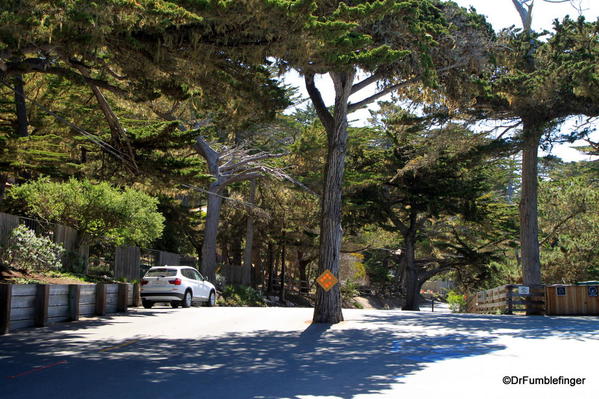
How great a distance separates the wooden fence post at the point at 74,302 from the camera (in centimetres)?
1619

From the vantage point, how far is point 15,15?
9781mm

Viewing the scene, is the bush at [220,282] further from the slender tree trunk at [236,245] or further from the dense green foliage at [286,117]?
the slender tree trunk at [236,245]

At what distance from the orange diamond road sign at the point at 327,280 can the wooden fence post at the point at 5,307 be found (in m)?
8.41

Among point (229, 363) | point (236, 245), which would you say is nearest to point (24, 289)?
point (229, 363)

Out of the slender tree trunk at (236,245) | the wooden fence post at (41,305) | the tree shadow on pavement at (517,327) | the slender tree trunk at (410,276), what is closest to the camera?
the tree shadow on pavement at (517,327)

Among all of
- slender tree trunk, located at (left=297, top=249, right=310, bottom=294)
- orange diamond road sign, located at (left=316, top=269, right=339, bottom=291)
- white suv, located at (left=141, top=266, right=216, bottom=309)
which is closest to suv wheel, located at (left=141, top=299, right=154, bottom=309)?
white suv, located at (left=141, top=266, right=216, bottom=309)

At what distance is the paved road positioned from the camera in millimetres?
7539

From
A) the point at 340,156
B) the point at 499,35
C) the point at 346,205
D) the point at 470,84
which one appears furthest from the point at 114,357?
the point at 346,205

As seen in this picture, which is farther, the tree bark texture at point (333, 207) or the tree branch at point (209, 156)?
the tree branch at point (209, 156)

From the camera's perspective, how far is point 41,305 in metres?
14.6

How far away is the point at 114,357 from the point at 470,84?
14.2 metres

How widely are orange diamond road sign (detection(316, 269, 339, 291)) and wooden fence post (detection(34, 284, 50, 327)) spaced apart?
7395 mm

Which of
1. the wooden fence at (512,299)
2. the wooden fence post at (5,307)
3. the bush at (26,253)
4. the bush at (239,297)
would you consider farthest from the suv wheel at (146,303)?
the wooden fence at (512,299)

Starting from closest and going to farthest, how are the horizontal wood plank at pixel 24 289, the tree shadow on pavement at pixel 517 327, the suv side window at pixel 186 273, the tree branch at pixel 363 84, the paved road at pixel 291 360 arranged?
the paved road at pixel 291 360
the horizontal wood plank at pixel 24 289
the tree shadow on pavement at pixel 517 327
the tree branch at pixel 363 84
the suv side window at pixel 186 273
